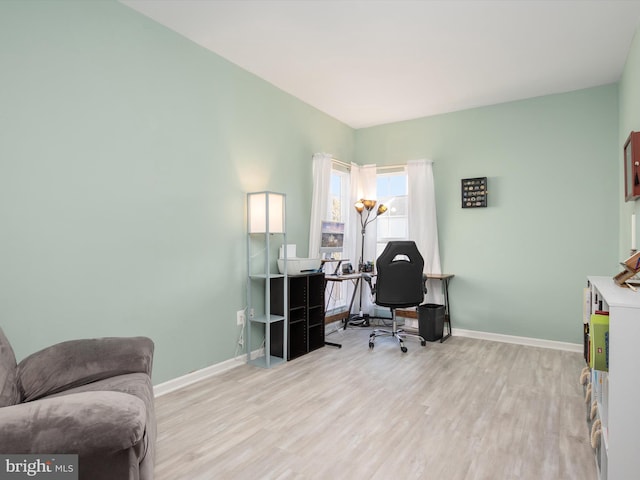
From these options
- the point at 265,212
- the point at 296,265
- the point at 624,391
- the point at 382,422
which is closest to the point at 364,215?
the point at 296,265

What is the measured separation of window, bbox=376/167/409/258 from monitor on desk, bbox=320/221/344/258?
79cm

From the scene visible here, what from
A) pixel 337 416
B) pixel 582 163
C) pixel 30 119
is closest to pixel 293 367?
pixel 337 416

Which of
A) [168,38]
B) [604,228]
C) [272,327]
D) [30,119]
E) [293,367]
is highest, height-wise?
[168,38]

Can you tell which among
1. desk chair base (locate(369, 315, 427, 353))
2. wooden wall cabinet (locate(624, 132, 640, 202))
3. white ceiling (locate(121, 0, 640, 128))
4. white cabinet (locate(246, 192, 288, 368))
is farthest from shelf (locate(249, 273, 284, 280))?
wooden wall cabinet (locate(624, 132, 640, 202))

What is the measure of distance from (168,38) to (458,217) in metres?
3.67

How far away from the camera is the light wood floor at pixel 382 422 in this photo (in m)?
2.02

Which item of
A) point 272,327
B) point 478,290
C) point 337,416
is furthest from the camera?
point 478,290

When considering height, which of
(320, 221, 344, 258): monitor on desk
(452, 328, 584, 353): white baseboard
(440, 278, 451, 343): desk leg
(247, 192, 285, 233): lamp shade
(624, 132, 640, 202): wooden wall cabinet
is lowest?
(452, 328, 584, 353): white baseboard

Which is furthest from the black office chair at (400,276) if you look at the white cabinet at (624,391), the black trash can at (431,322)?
the white cabinet at (624,391)

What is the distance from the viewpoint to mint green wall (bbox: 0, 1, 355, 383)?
2.24m

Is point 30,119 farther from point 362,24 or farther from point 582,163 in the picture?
point 582,163

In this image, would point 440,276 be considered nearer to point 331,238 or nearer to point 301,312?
point 331,238

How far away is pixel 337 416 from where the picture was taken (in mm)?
2605

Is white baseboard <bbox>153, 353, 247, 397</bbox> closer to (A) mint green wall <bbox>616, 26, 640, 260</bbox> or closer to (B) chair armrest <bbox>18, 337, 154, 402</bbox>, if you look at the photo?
(B) chair armrest <bbox>18, 337, 154, 402</bbox>
